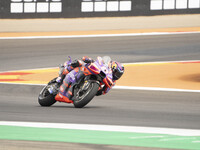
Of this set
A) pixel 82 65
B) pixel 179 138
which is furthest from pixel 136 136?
pixel 82 65

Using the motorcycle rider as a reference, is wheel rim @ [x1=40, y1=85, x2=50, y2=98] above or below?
below

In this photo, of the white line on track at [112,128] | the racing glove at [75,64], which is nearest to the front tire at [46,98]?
the racing glove at [75,64]

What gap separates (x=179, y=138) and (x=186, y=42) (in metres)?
16.1

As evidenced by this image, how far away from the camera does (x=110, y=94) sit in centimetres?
1347

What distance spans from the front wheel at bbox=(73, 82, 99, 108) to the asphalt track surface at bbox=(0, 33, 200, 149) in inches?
6.8

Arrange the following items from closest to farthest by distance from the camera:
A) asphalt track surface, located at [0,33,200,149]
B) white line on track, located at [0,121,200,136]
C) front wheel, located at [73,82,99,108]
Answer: white line on track, located at [0,121,200,136] → asphalt track surface, located at [0,33,200,149] → front wheel, located at [73,82,99,108]

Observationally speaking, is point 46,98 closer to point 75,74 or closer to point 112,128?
point 75,74

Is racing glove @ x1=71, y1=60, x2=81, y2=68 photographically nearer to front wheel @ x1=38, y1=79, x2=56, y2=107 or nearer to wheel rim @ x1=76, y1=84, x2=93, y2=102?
wheel rim @ x1=76, y1=84, x2=93, y2=102

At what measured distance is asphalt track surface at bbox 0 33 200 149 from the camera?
9767 mm

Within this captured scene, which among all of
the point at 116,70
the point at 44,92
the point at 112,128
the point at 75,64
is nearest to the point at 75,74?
the point at 75,64

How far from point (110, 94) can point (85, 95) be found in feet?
11.1

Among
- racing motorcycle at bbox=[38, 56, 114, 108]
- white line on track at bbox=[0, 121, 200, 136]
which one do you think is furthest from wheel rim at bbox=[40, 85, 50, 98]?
white line on track at bbox=[0, 121, 200, 136]

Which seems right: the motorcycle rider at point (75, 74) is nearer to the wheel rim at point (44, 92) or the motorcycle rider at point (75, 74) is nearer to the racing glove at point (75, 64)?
the racing glove at point (75, 64)

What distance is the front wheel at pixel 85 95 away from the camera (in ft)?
32.9
